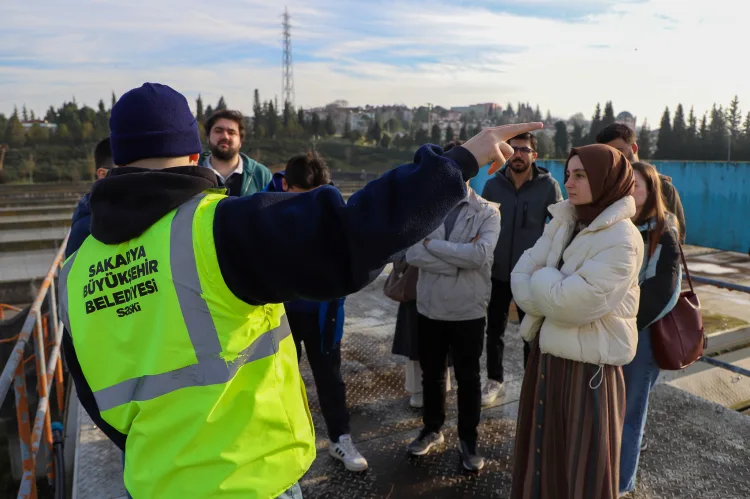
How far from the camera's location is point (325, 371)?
11.4ft

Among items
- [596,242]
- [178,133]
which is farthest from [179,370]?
[596,242]

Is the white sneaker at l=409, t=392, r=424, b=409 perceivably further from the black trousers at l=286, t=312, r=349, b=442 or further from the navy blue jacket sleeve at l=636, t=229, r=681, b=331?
the navy blue jacket sleeve at l=636, t=229, r=681, b=331

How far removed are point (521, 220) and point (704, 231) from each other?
1083 centimetres

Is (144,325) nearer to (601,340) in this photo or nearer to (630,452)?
(601,340)

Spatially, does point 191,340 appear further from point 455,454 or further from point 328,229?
point 455,454

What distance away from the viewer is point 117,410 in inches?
58.0

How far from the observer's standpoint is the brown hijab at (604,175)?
2.62 meters

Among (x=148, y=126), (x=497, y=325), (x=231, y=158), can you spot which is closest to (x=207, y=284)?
(x=148, y=126)

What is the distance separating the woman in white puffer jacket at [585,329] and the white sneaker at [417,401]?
1.47 m

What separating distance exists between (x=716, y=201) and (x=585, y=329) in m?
12.0

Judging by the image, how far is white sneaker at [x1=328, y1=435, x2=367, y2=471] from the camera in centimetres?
340

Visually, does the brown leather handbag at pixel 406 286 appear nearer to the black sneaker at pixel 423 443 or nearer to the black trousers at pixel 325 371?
the black trousers at pixel 325 371

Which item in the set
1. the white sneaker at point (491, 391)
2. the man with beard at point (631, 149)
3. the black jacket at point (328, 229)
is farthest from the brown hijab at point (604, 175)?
the white sneaker at point (491, 391)

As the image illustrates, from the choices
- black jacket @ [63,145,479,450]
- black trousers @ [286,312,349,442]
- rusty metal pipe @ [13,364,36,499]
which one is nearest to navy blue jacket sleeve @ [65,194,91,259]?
black jacket @ [63,145,479,450]
